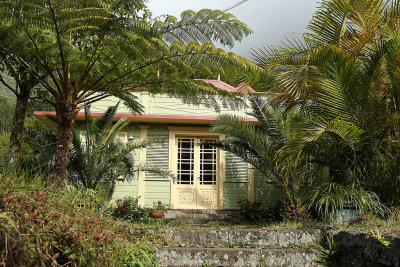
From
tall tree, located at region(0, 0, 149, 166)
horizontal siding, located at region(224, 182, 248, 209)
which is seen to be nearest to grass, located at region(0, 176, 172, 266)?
tall tree, located at region(0, 0, 149, 166)

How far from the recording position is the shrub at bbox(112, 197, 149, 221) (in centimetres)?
933

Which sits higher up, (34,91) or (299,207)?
(34,91)

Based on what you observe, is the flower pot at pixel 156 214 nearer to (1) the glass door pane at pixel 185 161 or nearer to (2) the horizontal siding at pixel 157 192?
(2) the horizontal siding at pixel 157 192

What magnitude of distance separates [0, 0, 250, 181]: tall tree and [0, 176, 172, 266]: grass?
2601mm

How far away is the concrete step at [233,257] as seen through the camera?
199 inches

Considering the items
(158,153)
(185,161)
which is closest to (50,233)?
(158,153)

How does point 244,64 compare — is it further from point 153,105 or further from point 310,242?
point 153,105

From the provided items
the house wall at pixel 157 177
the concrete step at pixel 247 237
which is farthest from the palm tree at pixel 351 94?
the house wall at pixel 157 177

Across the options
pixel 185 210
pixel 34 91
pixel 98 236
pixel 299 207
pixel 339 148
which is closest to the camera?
pixel 98 236

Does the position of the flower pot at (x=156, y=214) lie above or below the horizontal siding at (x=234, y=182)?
below

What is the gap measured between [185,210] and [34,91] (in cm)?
512

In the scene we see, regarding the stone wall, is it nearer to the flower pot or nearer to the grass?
the grass

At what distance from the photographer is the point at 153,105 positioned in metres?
11.1

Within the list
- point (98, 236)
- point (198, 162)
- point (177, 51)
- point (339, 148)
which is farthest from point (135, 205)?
point (98, 236)
